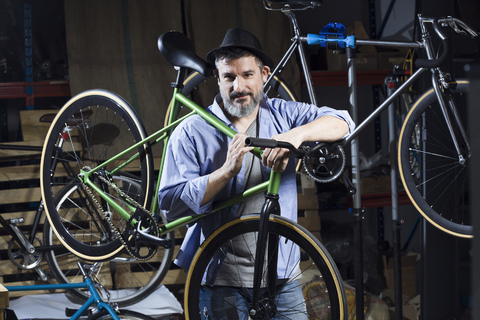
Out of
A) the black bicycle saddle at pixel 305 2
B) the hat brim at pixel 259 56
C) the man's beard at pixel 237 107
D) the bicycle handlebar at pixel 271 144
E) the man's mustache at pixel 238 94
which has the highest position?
the black bicycle saddle at pixel 305 2

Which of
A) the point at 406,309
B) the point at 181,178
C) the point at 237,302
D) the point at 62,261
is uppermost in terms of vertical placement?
the point at 181,178

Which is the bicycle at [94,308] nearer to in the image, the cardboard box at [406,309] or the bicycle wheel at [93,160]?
the bicycle wheel at [93,160]

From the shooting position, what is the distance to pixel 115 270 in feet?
11.7

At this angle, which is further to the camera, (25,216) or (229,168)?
(25,216)

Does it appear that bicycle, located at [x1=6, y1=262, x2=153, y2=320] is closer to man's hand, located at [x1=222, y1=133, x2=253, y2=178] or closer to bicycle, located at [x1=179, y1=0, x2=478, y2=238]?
bicycle, located at [x1=179, y1=0, x2=478, y2=238]

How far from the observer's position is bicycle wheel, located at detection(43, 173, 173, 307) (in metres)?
3.41

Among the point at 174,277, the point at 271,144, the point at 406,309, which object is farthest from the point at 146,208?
the point at 406,309

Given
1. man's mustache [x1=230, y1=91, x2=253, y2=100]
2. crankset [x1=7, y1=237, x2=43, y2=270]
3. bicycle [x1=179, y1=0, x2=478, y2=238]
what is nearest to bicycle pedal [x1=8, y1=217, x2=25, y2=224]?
crankset [x1=7, y1=237, x2=43, y2=270]

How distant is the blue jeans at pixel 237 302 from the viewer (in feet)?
7.54

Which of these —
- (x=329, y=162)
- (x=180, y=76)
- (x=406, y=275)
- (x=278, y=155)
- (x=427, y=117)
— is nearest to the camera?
(x=278, y=155)

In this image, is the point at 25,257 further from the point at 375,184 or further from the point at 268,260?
the point at 375,184

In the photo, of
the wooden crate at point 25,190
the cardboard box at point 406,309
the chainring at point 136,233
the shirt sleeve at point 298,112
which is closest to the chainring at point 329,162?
the shirt sleeve at point 298,112

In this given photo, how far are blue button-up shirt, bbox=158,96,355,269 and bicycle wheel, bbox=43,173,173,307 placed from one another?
0.96 m

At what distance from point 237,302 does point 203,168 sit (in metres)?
0.51
